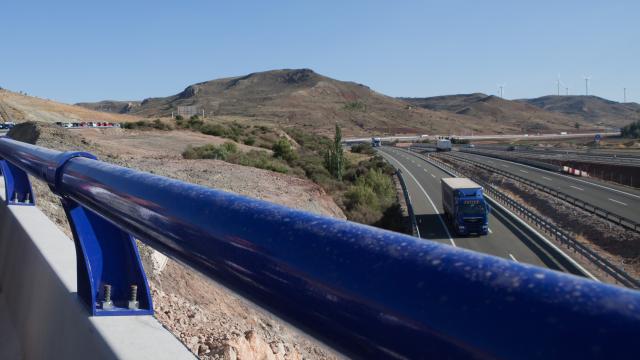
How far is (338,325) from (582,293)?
0.46 meters

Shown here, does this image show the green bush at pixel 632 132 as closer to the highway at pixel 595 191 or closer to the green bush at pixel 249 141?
the highway at pixel 595 191

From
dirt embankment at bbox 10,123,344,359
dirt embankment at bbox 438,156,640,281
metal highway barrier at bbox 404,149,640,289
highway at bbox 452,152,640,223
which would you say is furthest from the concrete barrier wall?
highway at bbox 452,152,640,223

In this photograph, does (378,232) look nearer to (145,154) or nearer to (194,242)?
(194,242)

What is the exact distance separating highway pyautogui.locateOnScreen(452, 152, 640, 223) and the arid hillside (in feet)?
207

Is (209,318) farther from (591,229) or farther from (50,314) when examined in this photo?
(591,229)

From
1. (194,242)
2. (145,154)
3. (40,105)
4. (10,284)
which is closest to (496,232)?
(145,154)

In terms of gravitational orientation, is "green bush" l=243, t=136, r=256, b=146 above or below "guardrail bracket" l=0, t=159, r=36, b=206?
above

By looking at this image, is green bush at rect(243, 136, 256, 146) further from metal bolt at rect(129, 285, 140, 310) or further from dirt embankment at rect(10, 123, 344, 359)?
metal bolt at rect(129, 285, 140, 310)

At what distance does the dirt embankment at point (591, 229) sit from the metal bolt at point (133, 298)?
2336 cm

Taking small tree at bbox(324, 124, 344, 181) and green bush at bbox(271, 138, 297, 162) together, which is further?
small tree at bbox(324, 124, 344, 181)

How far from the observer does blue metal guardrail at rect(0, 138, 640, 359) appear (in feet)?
2.81

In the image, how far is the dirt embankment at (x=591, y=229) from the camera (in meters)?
28.1

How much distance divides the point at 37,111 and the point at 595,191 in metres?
83.9

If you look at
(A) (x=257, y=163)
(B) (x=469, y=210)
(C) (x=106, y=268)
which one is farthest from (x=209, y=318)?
(A) (x=257, y=163)
